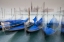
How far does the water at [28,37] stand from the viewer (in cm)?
204

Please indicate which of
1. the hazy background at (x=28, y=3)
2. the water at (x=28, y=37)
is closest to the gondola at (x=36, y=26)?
the water at (x=28, y=37)

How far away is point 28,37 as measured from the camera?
2100mm

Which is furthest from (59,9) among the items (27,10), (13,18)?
(13,18)

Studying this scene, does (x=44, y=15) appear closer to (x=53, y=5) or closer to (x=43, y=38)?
(x=53, y=5)

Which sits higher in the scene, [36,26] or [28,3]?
[28,3]

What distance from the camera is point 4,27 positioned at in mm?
2104

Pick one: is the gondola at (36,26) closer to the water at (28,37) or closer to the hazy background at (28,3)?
the water at (28,37)

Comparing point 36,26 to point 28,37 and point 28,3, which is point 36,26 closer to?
point 28,37

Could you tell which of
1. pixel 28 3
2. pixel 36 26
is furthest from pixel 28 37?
pixel 28 3

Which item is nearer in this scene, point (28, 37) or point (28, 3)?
point (28, 37)

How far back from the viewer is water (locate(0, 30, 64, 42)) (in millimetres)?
2041

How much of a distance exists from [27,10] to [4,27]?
2.35 ft

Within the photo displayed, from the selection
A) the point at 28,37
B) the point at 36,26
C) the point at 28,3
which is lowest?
the point at 28,37

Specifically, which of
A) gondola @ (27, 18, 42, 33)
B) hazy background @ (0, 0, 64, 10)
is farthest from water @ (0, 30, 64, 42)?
hazy background @ (0, 0, 64, 10)
